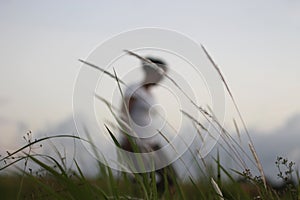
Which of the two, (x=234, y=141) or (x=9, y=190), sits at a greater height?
(x=9, y=190)

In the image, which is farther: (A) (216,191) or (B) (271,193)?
(B) (271,193)

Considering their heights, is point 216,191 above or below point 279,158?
below

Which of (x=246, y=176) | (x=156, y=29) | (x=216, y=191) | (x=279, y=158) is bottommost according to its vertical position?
(x=216, y=191)

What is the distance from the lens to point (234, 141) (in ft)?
7.94

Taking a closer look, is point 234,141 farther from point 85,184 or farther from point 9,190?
point 9,190

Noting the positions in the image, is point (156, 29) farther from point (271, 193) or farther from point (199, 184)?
point (271, 193)

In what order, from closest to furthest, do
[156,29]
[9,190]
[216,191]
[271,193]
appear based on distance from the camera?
[216,191] → [271,193] → [156,29] → [9,190]

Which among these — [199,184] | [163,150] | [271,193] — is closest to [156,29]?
[163,150]

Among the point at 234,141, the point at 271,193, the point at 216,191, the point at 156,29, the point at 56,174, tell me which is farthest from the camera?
the point at 156,29

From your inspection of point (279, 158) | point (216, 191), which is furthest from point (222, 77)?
point (216, 191)

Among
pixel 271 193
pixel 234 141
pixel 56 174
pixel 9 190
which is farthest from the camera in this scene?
pixel 9 190

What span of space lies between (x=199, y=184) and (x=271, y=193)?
0.32m

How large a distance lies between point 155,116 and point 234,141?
1.30 feet

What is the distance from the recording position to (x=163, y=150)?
2.33 m
